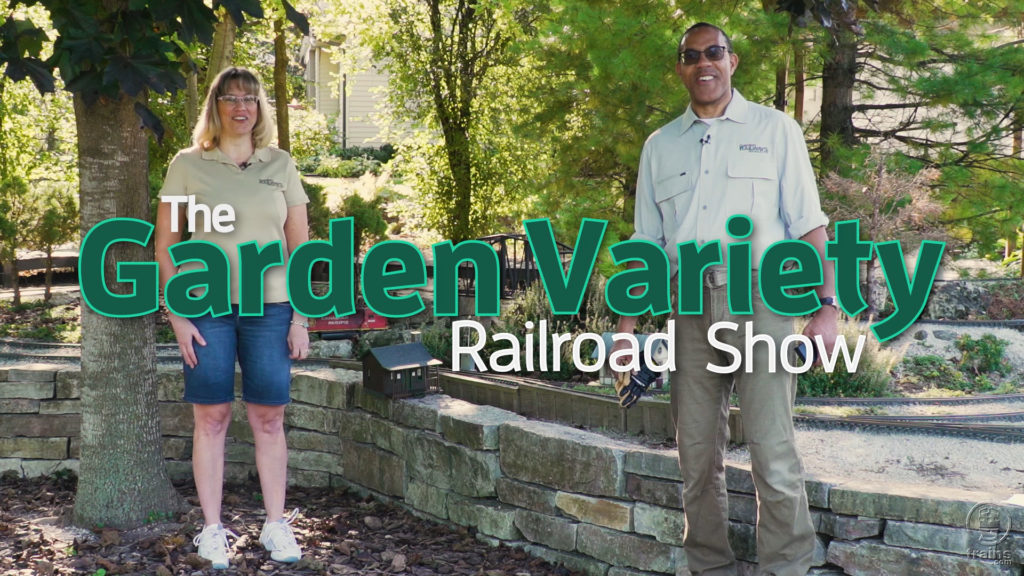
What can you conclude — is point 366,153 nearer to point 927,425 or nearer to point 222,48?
point 222,48

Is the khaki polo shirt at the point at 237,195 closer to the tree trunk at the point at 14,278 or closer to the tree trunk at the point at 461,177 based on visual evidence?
the tree trunk at the point at 14,278

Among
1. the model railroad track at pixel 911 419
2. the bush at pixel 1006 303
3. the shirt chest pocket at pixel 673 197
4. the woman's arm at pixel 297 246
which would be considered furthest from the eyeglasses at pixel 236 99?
the bush at pixel 1006 303

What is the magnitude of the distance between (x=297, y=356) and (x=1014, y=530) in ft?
7.49

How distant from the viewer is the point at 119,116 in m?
A: 3.85

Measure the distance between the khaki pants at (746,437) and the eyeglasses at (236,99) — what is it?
1.61 meters

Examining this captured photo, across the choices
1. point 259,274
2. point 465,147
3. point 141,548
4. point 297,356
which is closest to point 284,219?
point 259,274

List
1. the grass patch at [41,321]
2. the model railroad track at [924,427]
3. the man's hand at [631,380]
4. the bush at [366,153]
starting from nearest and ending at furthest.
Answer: the man's hand at [631,380]
the model railroad track at [924,427]
the grass patch at [41,321]
the bush at [366,153]

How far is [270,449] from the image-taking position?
3.57 metres

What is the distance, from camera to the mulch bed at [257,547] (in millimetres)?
3576

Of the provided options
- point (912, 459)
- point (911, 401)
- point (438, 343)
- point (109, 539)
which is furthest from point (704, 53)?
point (438, 343)

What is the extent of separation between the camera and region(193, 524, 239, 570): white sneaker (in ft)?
11.5

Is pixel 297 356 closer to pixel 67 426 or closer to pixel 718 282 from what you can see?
pixel 718 282

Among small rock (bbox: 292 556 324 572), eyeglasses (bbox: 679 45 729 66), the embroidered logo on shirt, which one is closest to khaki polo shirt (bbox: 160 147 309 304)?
small rock (bbox: 292 556 324 572)

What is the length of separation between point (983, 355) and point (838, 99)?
2.58 meters
